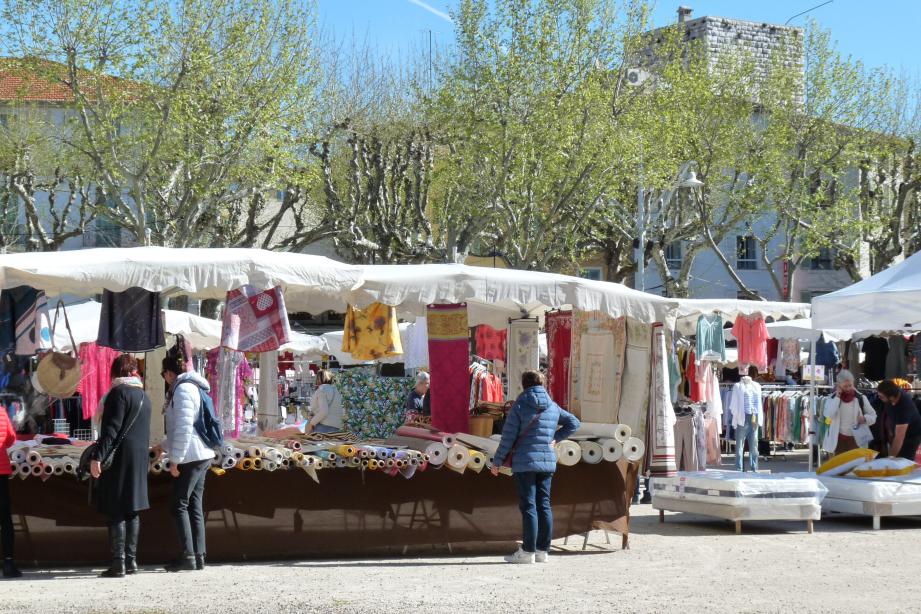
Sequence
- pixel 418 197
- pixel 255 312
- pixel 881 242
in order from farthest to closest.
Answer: pixel 881 242 < pixel 418 197 < pixel 255 312

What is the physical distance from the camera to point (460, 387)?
12.0 meters

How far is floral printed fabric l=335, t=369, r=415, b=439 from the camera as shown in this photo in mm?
12828

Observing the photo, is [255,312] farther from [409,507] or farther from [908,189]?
[908,189]

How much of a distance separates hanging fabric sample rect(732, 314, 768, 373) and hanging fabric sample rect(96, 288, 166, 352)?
11.3m

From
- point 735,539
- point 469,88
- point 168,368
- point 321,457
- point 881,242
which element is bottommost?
point 735,539

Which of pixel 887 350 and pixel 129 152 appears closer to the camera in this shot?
pixel 887 350

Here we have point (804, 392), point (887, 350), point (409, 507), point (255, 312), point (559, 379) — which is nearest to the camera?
point (409, 507)

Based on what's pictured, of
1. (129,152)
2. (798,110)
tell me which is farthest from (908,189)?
(129,152)

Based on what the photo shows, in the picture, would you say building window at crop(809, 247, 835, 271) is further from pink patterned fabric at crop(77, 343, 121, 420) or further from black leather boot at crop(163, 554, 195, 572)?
black leather boot at crop(163, 554, 195, 572)

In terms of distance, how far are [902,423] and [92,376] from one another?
1032 cm

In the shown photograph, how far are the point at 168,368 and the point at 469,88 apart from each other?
18353 mm

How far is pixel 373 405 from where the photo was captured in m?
12.9

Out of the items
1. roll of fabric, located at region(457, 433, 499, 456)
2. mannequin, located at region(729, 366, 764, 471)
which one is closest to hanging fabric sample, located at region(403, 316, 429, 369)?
mannequin, located at region(729, 366, 764, 471)

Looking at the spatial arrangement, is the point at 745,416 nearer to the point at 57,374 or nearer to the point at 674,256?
the point at 57,374
